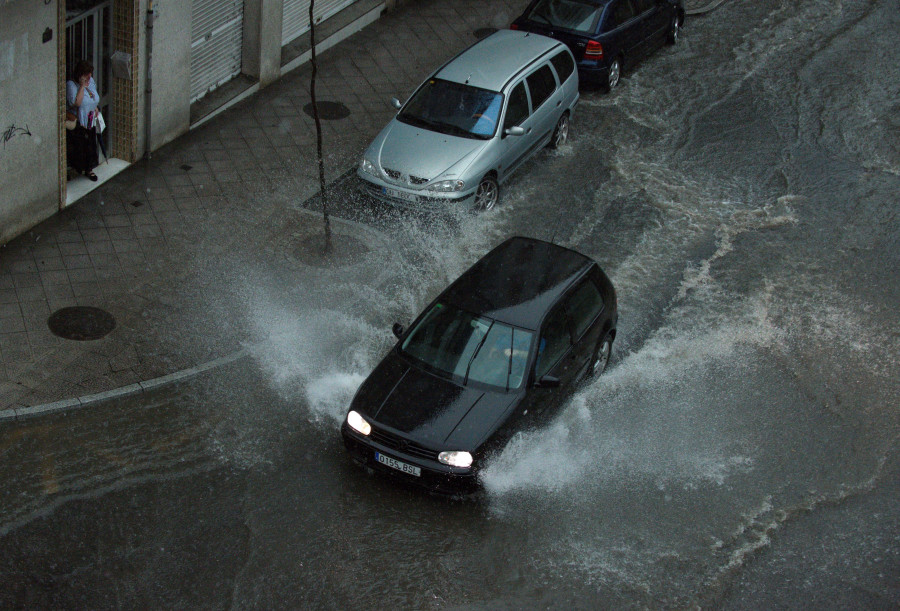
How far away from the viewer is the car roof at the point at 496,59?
1456 centimetres

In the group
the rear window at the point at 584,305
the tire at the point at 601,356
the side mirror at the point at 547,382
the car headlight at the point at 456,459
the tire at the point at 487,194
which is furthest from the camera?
the tire at the point at 487,194

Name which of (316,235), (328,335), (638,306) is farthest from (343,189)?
(638,306)

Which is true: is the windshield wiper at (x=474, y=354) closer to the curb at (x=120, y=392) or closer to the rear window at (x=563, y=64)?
the curb at (x=120, y=392)

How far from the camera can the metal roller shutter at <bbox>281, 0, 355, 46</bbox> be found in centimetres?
1755

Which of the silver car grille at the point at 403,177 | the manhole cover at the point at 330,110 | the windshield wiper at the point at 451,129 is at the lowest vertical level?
the manhole cover at the point at 330,110

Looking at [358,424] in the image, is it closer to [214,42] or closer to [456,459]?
[456,459]

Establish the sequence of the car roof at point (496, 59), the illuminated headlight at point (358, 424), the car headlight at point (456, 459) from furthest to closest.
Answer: the car roof at point (496, 59) → the illuminated headlight at point (358, 424) → the car headlight at point (456, 459)

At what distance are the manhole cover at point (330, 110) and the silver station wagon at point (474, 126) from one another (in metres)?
1.87

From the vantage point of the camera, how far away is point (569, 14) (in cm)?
1741

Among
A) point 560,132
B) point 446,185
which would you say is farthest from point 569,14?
point 446,185

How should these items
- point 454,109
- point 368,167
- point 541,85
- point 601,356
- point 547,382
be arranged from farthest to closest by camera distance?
point 541,85 → point 454,109 → point 368,167 → point 601,356 → point 547,382

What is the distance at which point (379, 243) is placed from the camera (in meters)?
13.4

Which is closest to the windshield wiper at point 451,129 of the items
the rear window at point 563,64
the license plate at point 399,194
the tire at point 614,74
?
the license plate at point 399,194

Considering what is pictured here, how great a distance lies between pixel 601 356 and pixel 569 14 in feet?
27.0
